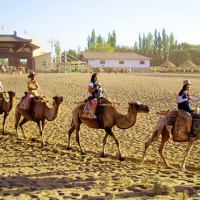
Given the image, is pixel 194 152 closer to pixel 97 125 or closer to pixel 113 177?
pixel 97 125

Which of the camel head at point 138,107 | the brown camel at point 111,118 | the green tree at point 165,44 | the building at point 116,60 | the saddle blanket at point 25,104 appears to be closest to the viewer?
the camel head at point 138,107

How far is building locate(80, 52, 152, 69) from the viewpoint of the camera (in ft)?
267

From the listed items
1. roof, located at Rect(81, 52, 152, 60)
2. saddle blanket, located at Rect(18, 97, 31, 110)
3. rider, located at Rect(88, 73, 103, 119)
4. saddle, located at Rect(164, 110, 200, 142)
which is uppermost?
roof, located at Rect(81, 52, 152, 60)

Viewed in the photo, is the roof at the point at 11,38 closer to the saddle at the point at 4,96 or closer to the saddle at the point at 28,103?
the saddle at the point at 4,96

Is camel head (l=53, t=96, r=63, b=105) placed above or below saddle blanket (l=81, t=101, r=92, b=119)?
above

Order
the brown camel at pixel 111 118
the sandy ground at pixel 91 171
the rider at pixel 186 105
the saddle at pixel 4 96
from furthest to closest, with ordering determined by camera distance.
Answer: the saddle at pixel 4 96
the brown camel at pixel 111 118
the rider at pixel 186 105
the sandy ground at pixel 91 171

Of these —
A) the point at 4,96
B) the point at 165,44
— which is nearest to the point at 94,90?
the point at 4,96

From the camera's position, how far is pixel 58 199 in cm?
619

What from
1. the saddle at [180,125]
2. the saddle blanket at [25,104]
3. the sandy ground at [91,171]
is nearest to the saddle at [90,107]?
the sandy ground at [91,171]

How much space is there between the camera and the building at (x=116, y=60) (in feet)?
267

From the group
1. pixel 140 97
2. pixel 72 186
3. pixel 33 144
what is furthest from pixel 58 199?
pixel 140 97

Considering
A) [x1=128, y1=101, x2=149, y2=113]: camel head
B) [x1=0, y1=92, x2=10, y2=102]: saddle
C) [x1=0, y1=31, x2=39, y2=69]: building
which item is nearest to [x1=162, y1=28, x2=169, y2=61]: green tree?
[x1=0, y1=31, x2=39, y2=69]: building

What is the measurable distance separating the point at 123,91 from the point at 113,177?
21303 mm

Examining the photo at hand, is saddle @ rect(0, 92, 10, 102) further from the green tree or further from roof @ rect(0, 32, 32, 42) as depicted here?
the green tree
